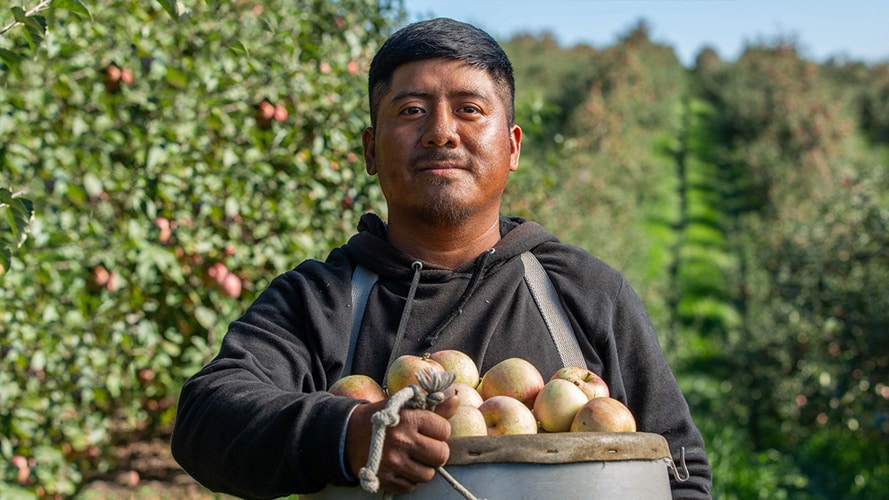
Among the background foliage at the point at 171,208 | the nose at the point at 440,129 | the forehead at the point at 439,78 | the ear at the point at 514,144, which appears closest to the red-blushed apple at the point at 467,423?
the nose at the point at 440,129

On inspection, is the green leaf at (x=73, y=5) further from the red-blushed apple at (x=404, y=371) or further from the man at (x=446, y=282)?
the red-blushed apple at (x=404, y=371)

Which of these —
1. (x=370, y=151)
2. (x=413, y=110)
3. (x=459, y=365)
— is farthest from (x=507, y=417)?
(x=370, y=151)

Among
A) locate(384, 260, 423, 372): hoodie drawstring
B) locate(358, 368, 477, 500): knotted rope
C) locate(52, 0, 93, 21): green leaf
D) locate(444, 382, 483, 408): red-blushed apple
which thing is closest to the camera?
locate(358, 368, 477, 500): knotted rope

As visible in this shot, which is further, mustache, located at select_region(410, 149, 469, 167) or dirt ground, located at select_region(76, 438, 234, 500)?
dirt ground, located at select_region(76, 438, 234, 500)

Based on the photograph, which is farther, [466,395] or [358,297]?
[358,297]

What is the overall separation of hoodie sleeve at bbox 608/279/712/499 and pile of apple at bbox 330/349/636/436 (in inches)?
7.5

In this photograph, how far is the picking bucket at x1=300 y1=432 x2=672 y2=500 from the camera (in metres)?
1.38

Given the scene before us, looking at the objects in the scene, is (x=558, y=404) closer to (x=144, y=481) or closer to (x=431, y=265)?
(x=431, y=265)

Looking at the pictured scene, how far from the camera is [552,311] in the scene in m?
1.94

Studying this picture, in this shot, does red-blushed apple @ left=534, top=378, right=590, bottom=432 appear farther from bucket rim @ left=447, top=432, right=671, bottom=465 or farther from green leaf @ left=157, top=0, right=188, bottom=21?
green leaf @ left=157, top=0, right=188, bottom=21

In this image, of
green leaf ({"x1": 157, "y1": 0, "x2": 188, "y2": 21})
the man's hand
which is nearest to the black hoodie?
the man's hand

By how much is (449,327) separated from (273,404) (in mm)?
475

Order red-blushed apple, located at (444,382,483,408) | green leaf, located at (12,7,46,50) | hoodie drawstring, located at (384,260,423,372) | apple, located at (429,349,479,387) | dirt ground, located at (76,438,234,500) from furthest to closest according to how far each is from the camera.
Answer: dirt ground, located at (76,438,234,500) < green leaf, located at (12,7,46,50) < hoodie drawstring, located at (384,260,423,372) < apple, located at (429,349,479,387) < red-blushed apple, located at (444,382,483,408)

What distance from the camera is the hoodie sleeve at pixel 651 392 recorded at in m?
1.88
